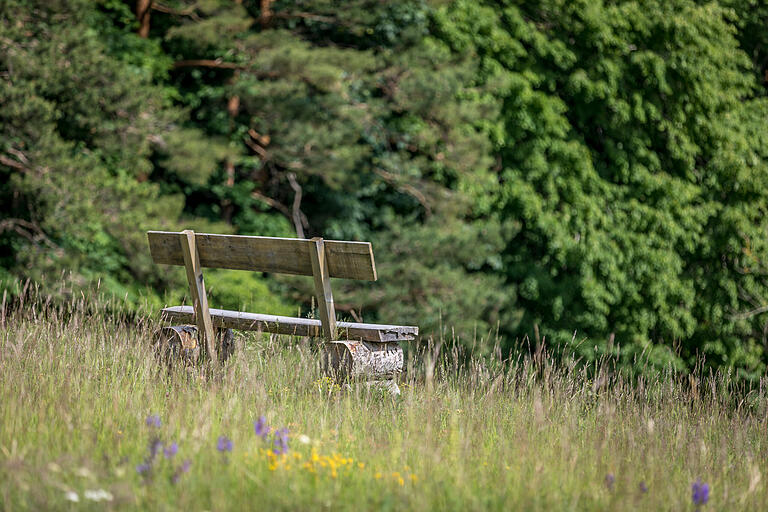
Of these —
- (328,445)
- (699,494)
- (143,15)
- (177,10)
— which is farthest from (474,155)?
(699,494)

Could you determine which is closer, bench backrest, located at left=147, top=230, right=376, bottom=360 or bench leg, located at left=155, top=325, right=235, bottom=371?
bench backrest, located at left=147, top=230, right=376, bottom=360

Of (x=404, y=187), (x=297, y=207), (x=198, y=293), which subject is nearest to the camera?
(x=198, y=293)

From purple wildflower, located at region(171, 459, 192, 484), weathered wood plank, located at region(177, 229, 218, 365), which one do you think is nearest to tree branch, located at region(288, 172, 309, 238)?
weathered wood plank, located at region(177, 229, 218, 365)

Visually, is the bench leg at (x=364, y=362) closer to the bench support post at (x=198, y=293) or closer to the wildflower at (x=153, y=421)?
the bench support post at (x=198, y=293)

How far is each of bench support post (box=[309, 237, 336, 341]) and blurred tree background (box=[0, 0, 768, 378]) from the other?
5872 millimetres

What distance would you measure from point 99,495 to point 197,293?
270 centimetres

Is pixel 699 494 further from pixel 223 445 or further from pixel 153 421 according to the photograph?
pixel 153 421

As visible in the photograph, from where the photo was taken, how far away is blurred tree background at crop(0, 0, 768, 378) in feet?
39.9

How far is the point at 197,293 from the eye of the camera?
5328 millimetres

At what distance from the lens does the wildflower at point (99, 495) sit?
2623mm

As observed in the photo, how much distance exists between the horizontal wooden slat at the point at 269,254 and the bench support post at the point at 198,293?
56mm

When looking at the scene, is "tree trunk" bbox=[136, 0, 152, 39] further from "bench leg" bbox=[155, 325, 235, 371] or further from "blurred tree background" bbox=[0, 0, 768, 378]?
"bench leg" bbox=[155, 325, 235, 371]

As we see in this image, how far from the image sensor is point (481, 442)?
12.2 feet

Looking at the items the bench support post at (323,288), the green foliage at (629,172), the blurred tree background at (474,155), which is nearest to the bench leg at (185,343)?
the bench support post at (323,288)
